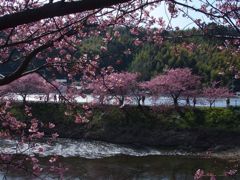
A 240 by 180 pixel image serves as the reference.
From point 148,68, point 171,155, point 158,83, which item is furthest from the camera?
point 148,68

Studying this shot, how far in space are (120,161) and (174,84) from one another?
12.7 metres

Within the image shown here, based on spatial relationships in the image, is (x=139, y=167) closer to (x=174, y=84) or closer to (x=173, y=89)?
(x=173, y=89)

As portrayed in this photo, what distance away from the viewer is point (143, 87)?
36.9 meters

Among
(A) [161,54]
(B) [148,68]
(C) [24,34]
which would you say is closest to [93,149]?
(C) [24,34]

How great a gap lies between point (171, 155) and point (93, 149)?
4691mm

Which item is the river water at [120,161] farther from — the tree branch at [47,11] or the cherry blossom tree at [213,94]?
the tree branch at [47,11]

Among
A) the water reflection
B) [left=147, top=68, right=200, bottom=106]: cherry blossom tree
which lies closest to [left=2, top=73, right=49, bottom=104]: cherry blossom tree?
[left=147, top=68, right=200, bottom=106]: cherry blossom tree

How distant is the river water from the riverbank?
1404mm

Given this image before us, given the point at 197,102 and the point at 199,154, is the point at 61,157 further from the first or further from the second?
the point at 197,102

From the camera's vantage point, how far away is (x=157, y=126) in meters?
31.5

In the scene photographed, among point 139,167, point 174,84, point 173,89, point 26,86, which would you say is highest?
point 174,84

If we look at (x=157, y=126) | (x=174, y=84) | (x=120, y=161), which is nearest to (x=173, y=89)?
(x=174, y=84)

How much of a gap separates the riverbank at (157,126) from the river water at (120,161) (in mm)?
1404

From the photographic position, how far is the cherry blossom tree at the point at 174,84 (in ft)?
116
